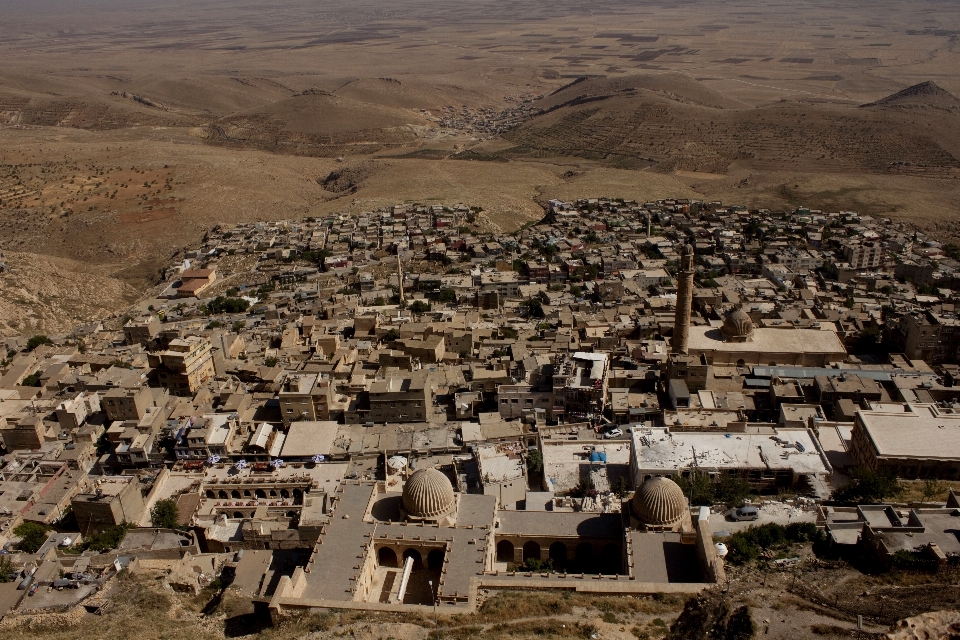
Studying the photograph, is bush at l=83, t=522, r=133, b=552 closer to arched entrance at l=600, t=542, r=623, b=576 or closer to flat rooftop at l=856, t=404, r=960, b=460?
arched entrance at l=600, t=542, r=623, b=576

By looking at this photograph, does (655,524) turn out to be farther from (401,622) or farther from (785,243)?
(785,243)

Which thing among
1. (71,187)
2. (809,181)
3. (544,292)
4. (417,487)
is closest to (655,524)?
(417,487)

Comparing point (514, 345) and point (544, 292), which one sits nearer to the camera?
point (514, 345)

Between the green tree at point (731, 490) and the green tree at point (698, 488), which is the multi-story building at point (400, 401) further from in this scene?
the green tree at point (731, 490)

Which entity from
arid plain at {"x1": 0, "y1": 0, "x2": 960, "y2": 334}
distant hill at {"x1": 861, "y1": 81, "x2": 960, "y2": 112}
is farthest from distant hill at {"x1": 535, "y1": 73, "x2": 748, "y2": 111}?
distant hill at {"x1": 861, "y1": 81, "x2": 960, "y2": 112}

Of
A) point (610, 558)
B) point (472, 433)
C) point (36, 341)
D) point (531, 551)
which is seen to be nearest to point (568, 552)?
point (531, 551)

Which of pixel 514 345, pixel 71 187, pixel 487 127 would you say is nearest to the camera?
pixel 514 345
